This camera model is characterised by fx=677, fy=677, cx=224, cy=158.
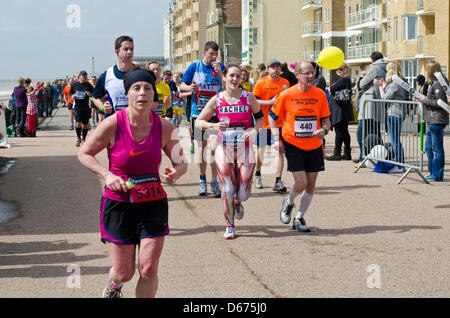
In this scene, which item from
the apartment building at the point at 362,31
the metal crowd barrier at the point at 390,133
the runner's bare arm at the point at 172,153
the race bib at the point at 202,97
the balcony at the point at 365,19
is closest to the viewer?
the runner's bare arm at the point at 172,153

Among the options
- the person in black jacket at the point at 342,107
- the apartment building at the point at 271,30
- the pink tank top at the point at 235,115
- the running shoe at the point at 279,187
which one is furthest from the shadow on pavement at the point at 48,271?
the apartment building at the point at 271,30

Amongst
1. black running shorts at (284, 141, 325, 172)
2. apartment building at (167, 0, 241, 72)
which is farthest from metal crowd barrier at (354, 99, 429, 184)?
apartment building at (167, 0, 241, 72)

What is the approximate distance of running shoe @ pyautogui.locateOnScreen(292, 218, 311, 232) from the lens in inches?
319

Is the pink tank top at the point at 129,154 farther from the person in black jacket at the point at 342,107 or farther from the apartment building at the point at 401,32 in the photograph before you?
the apartment building at the point at 401,32

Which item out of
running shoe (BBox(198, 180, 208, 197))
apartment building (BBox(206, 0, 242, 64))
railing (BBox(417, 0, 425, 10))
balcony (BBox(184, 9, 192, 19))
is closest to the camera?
running shoe (BBox(198, 180, 208, 197))

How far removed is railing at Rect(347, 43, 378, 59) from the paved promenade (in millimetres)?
51413

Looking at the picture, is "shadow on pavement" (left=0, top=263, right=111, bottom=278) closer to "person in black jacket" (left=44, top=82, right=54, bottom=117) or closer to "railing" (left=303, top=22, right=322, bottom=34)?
"person in black jacket" (left=44, top=82, right=54, bottom=117)

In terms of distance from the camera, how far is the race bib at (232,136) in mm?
7977

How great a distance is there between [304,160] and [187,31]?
117557 mm

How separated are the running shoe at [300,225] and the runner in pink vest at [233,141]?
0.67 meters

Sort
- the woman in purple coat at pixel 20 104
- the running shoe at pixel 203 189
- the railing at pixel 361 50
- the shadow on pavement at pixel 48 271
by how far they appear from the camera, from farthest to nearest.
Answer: the railing at pixel 361 50, the woman in purple coat at pixel 20 104, the running shoe at pixel 203 189, the shadow on pavement at pixel 48 271

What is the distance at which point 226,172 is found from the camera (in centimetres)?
789
